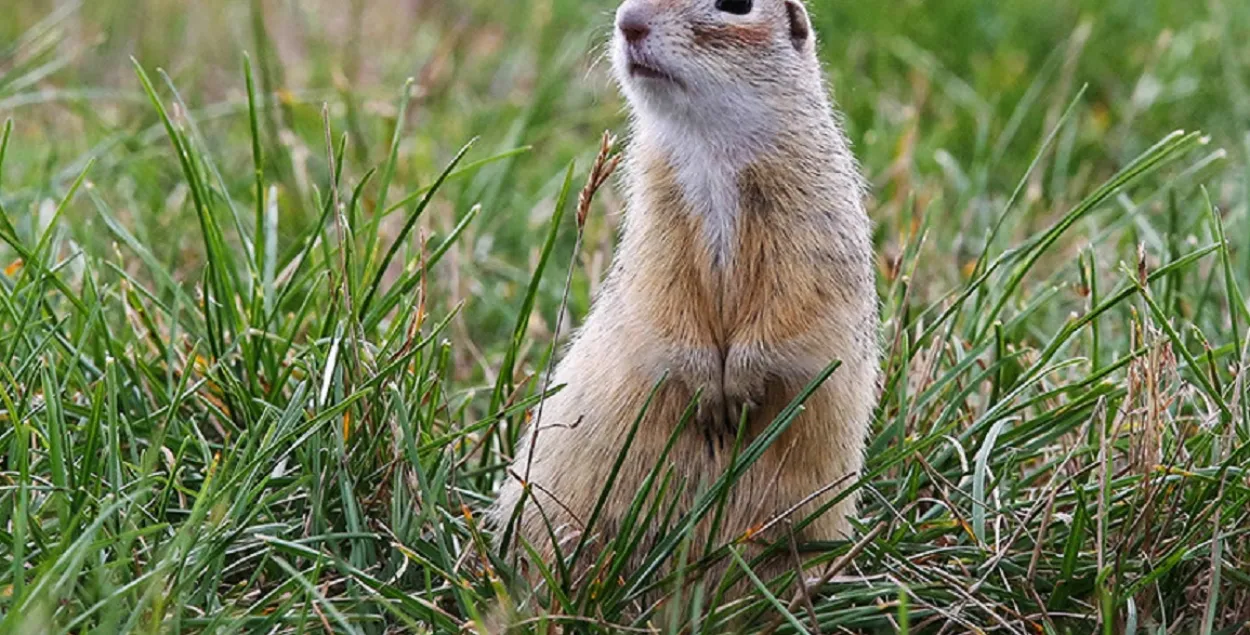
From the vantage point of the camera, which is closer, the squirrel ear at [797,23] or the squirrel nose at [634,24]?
the squirrel nose at [634,24]

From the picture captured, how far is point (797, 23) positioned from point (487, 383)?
1.35 meters

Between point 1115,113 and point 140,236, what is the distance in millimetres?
3497

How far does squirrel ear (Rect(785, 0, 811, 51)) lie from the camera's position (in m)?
3.39

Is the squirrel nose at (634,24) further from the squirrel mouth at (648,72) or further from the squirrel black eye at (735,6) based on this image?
the squirrel black eye at (735,6)

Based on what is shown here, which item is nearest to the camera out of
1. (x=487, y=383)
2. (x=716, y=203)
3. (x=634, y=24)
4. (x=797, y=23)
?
(x=634, y=24)

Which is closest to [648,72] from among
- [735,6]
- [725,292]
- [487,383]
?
[735,6]

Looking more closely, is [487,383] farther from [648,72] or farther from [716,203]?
[648,72]

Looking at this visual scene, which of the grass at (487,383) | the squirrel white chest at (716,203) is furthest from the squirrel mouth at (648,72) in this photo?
the grass at (487,383)

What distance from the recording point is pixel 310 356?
3.33 metres

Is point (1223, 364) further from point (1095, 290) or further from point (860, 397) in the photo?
point (860, 397)

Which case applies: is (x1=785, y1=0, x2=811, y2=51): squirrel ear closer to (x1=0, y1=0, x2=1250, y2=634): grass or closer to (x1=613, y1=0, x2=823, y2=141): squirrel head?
(x1=613, y1=0, x2=823, y2=141): squirrel head

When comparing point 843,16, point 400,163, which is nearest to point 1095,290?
point 400,163

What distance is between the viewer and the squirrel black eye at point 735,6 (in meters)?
3.18

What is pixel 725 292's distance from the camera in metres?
3.15
